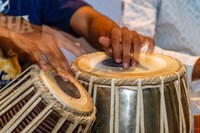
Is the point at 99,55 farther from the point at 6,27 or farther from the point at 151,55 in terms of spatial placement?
the point at 6,27

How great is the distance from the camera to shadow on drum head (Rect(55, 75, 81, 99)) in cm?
96

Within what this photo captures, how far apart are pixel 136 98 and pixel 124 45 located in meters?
0.18

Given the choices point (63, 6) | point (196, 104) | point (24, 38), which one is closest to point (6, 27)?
point (24, 38)

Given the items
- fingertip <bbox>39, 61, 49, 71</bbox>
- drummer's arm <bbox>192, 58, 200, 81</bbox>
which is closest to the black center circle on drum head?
fingertip <bbox>39, 61, 49, 71</bbox>

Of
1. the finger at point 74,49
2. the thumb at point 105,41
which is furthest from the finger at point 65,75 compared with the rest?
the thumb at point 105,41

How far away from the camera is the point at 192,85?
164 centimetres

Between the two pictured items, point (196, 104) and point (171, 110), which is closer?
point (171, 110)

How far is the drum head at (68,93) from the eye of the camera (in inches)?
35.6

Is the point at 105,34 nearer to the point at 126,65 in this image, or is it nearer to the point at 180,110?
the point at 126,65

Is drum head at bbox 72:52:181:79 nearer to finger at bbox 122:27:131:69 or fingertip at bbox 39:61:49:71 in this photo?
finger at bbox 122:27:131:69

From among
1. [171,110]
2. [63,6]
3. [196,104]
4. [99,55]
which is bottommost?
[196,104]

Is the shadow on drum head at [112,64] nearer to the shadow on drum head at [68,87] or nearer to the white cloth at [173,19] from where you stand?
the shadow on drum head at [68,87]

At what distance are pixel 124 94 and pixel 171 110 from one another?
14cm

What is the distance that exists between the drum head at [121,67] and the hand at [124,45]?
0.02 meters
